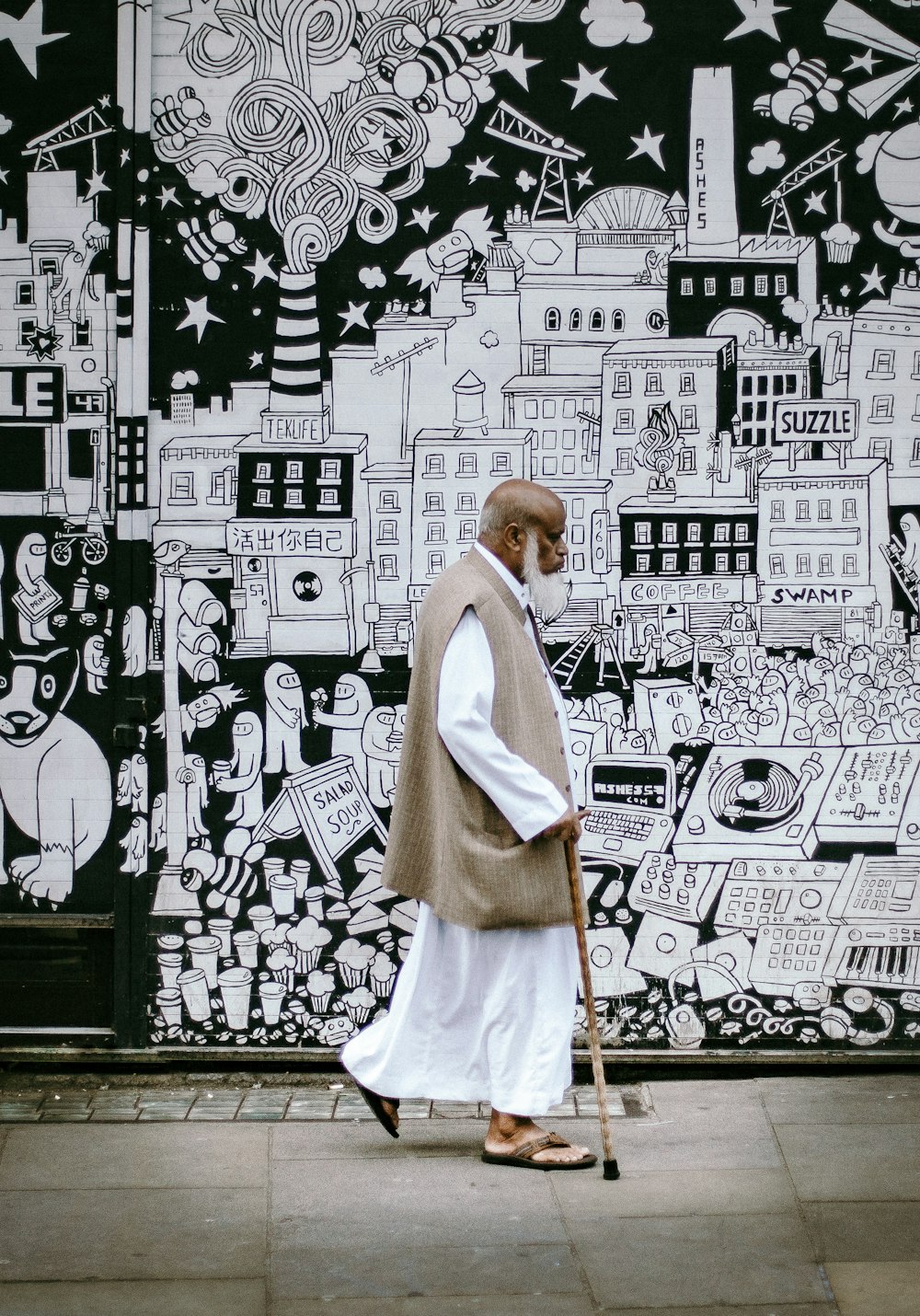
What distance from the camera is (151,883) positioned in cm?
542

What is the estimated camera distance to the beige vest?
181 inches

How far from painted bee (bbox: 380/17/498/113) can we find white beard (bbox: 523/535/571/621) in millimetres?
1690

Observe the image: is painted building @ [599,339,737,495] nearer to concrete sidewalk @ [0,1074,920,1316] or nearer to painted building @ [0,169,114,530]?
painted building @ [0,169,114,530]

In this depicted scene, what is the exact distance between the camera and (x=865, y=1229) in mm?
4199

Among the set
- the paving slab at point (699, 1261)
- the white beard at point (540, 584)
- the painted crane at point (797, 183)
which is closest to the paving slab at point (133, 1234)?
the paving slab at point (699, 1261)

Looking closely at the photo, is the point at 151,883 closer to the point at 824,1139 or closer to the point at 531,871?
the point at 531,871

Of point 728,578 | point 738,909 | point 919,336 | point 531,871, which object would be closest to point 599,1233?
point 531,871

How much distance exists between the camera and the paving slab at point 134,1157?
455 cm

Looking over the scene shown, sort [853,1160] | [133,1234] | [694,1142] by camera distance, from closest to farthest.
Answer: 1. [133,1234]
2. [853,1160]
3. [694,1142]

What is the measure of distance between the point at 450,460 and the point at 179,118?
4.90 feet

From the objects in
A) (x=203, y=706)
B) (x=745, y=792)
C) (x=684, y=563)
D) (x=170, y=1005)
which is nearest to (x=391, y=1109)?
(x=170, y=1005)

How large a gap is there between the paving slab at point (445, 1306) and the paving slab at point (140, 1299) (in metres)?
0.10

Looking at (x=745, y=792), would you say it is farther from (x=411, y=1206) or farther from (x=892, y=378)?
(x=411, y=1206)

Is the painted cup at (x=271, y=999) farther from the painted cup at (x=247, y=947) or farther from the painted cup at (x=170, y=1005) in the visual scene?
the painted cup at (x=170, y=1005)
